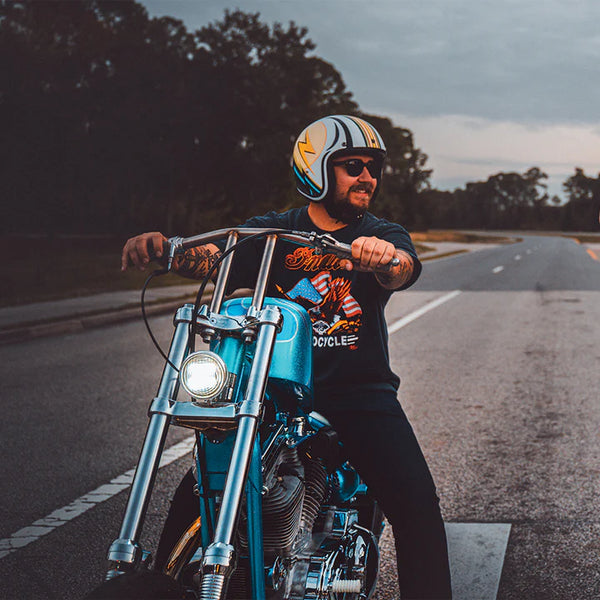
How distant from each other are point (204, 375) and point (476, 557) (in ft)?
7.86

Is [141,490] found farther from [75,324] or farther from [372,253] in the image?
[75,324]

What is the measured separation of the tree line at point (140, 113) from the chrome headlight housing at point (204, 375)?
106ft

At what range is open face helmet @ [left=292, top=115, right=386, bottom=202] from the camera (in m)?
2.68

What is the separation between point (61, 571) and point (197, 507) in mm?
1552

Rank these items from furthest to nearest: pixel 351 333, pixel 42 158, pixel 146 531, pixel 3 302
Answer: pixel 42 158
pixel 3 302
pixel 146 531
pixel 351 333

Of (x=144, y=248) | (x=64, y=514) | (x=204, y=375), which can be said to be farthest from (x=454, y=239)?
(x=204, y=375)

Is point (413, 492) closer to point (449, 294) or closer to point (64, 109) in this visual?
point (449, 294)

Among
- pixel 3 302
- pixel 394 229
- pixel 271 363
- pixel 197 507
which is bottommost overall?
pixel 3 302

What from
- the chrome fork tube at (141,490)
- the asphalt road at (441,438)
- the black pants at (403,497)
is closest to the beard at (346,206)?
the black pants at (403,497)

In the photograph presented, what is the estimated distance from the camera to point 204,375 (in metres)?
1.99

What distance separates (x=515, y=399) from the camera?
7.36 metres

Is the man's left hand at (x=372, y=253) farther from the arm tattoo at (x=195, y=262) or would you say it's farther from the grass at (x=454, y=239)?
the grass at (x=454, y=239)

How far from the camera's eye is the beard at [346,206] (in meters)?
2.75

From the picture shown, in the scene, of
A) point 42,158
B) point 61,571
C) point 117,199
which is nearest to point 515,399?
point 61,571
